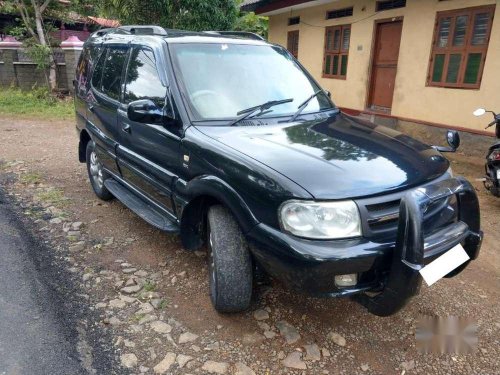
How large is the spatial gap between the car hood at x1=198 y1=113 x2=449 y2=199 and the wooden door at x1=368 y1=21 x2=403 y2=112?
6.49 m

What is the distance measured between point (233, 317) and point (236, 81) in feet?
5.87

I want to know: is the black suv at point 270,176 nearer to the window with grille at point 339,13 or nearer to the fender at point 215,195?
the fender at point 215,195

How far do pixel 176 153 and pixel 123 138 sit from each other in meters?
1.09

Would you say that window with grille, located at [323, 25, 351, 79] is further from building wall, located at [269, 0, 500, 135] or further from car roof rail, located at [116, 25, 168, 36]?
car roof rail, located at [116, 25, 168, 36]

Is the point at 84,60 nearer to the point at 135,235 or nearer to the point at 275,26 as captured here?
the point at 135,235

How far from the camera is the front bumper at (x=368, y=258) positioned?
6.91 ft

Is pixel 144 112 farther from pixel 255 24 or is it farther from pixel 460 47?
pixel 255 24

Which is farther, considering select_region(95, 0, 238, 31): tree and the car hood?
select_region(95, 0, 238, 31): tree

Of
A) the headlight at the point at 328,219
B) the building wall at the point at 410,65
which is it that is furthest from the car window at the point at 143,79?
the building wall at the point at 410,65

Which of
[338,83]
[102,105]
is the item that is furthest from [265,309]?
[338,83]

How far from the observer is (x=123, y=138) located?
3904 millimetres

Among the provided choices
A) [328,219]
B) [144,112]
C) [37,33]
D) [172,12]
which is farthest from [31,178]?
[37,33]

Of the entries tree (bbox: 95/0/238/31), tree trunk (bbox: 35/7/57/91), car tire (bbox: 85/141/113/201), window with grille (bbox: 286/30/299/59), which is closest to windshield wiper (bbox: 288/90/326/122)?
car tire (bbox: 85/141/113/201)

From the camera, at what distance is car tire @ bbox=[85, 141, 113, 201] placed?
192 inches
